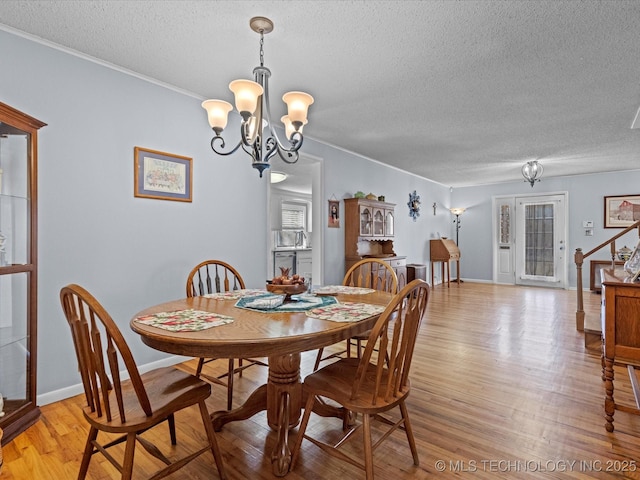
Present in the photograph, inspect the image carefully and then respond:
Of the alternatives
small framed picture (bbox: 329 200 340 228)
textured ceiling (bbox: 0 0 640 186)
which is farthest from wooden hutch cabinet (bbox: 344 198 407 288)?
textured ceiling (bbox: 0 0 640 186)

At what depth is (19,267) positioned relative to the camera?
1.99m

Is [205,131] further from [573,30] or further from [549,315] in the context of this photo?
[549,315]

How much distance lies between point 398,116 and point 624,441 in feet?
9.91

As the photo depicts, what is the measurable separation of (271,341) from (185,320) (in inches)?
19.7

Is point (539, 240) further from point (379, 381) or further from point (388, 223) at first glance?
point (379, 381)

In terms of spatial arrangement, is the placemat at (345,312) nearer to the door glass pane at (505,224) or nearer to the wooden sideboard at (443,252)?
the wooden sideboard at (443,252)

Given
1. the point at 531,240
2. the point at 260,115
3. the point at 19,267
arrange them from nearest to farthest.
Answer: the point at 19,267 → the point at 260,115 → the point at 531,240

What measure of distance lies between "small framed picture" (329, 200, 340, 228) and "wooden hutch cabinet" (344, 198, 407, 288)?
164 mm

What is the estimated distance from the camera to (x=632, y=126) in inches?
152

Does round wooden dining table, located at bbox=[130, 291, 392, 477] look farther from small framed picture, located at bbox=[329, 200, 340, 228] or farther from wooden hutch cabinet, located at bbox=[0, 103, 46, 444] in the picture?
small framed picture, located at bbox=[329, 200, 340, 228]

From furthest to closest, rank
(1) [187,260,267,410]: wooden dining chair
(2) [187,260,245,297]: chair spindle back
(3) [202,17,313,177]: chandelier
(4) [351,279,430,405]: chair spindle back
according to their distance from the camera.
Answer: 1. (2) [187,260,245,297]: chair spindle back
2. (1) [187,260,267,410]: wooden dining chair
3. (3) [202,17,313,177]: chandelier
4. (4) [351,279,430,405]: chair spindle back

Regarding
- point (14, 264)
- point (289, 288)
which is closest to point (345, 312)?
point (289, 288)

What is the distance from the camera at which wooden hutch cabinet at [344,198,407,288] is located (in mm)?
4844

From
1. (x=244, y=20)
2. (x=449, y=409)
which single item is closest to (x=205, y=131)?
(x=244, y=20)
